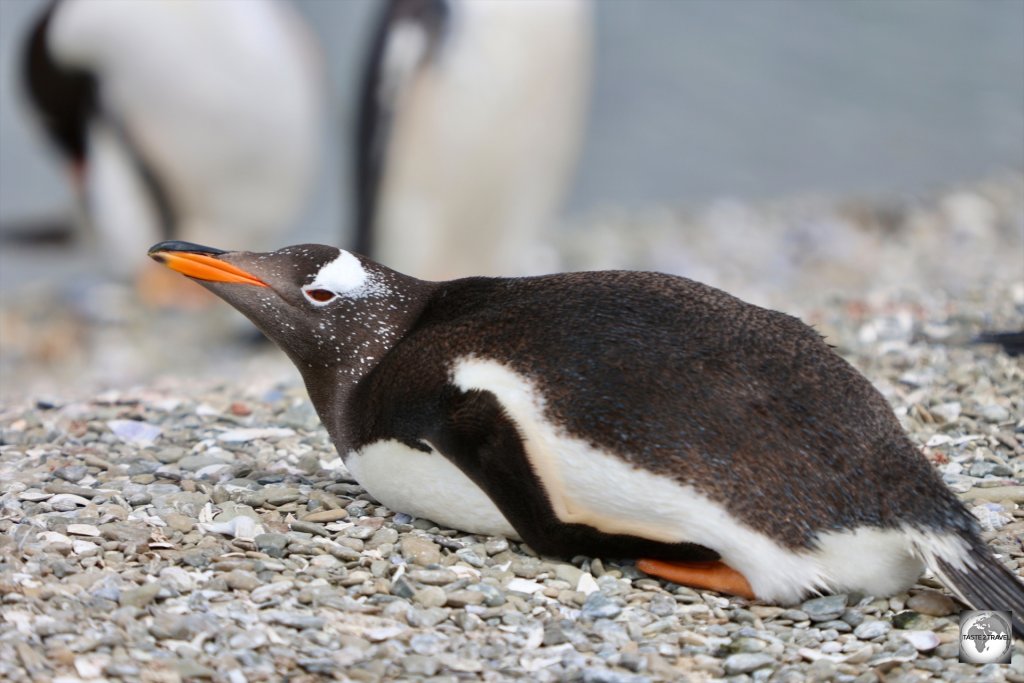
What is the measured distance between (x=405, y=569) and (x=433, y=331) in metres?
0.57

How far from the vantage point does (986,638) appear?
2719 millimetres

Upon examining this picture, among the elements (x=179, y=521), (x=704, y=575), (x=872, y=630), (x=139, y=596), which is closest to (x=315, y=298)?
(x=179, y=521)

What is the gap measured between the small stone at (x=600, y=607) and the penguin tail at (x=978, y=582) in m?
0.67

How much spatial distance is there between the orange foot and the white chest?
1.18 feet

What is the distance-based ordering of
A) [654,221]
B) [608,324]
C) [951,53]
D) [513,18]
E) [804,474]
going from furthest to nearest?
[951,53], [654,221], [513,18], [608,324], [804,474]

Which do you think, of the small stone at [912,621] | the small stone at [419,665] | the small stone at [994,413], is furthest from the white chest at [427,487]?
the small stone at [994,413]

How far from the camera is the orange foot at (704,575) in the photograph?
2904mm

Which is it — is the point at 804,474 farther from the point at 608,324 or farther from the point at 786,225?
the point at 786,225

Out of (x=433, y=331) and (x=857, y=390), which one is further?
(x=433, y=331)

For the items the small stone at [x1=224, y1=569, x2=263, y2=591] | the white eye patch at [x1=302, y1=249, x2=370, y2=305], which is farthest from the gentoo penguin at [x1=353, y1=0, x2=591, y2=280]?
the small stone at [x1=224, y1=569, x2=263, y2=591]

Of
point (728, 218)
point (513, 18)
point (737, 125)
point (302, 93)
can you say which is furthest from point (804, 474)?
point (737, 125)

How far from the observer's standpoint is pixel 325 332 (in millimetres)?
3295

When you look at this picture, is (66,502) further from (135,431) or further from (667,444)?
(667,444)

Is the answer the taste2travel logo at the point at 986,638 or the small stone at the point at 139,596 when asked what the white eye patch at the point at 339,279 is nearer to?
the small stone at the point at 139,596
